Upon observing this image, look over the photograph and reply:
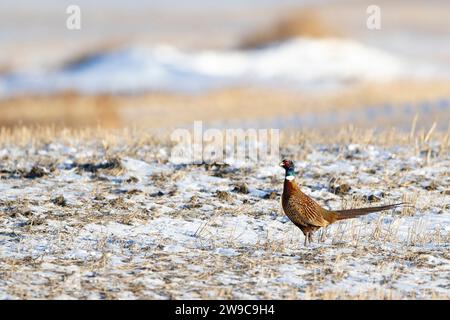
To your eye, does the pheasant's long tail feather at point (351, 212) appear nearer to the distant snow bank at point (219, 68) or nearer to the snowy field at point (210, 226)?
the snowy field at point (210, 226)

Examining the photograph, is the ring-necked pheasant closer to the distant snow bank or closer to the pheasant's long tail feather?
the pheasant's long tail feather

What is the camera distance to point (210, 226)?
396 inches

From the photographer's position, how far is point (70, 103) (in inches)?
1188

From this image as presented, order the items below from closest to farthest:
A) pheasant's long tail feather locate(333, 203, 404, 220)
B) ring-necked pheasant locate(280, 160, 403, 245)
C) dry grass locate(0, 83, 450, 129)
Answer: ring-necked pheasant locate(280, 160, 403, 245), pheasant's long tail feather locate(333, 203, 404, 220), dry grass locate(0, 83, 450, 129)

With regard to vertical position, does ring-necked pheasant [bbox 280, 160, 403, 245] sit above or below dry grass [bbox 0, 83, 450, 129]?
above

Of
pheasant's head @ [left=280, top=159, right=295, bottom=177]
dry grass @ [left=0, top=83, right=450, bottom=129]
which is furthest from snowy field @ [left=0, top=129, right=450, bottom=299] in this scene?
dry grass @ [left=0, top=83, right=450, bottom=129]

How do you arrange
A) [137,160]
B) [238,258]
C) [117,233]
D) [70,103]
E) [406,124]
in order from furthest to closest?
[70,103]
[406,124]
[137,160]
[117,233]
[238,258]

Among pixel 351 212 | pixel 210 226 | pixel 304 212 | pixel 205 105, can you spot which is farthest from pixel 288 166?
pixel 205 105

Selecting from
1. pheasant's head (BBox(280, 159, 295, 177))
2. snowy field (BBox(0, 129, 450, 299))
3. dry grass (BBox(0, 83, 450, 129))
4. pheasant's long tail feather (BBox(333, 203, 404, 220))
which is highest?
pheasant's head (BBox(280, 159, 295, 177))

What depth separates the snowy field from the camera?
796 centimetres

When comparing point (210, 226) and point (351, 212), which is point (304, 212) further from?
point (210, 226)
